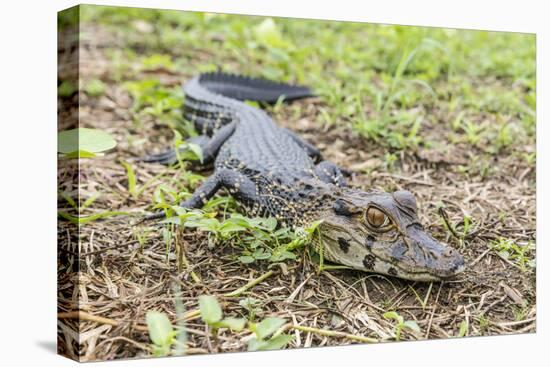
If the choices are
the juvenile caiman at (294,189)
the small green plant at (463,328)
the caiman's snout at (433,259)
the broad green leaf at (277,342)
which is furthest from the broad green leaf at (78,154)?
the small green plant at (463,328)

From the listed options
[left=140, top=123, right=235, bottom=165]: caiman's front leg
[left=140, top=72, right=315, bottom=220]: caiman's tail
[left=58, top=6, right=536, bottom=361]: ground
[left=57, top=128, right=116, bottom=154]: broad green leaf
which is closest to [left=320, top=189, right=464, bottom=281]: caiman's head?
[left=58, top=6, right=536, bottom=361]: ground

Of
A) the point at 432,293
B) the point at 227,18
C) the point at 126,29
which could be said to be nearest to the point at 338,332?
the point at 432,293

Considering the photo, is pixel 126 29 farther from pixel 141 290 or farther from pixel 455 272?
pixel 455 272

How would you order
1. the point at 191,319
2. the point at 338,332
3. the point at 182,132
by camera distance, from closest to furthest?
the point at 191,319 < the point at 338,332 < the point at 182,132

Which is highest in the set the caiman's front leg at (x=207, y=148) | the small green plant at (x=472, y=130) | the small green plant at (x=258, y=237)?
the small green plant at (x=472, y=130)

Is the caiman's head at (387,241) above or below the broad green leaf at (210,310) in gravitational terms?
above

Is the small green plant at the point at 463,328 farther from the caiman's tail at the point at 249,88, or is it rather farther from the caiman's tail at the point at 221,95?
the caiman's tail at the point at 249,88

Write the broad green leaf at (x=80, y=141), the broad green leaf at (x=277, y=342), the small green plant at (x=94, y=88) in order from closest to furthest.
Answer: the broad green leaf at (x=80, y=141) → the broad green leaf at (x=277, y=342) → the small green plant at (x=94, y=88)

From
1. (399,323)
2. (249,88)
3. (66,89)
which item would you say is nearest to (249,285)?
(399,323)

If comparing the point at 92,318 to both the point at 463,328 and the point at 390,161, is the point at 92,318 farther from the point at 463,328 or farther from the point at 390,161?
the point at 390,161
